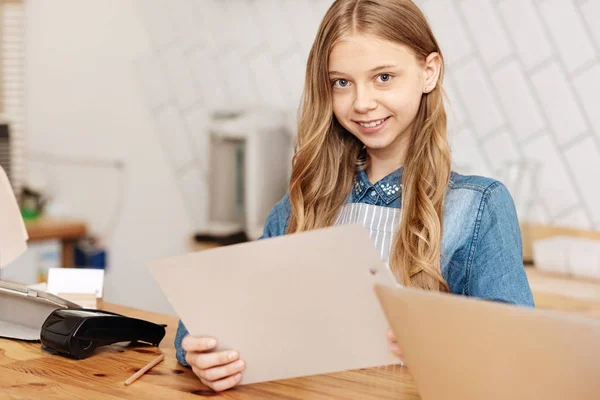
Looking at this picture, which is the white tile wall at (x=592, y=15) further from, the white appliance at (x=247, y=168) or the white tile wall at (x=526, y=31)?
the white appliance at (x=247, y=168)

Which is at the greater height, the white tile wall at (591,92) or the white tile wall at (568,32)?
the white tile wall at (568,32)

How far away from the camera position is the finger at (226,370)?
1.07m

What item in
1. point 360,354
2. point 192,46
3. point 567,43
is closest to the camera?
point 360,354

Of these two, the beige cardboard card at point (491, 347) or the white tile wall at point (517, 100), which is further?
the white tile wall at point (517, 100)

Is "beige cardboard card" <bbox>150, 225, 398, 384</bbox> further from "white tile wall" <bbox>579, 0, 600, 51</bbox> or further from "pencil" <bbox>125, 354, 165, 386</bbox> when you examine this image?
"white tile wall" <bbox>579, 0, 600, 51</bbox>

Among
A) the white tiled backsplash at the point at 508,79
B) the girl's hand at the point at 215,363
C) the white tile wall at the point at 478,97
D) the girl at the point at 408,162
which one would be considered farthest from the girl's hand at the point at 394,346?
the white tile wall at the point at 478,97

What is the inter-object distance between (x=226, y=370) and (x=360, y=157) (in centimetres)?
60

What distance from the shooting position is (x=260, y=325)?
3.36ft

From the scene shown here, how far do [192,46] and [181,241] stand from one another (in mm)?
873

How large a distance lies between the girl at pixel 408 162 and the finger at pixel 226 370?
152 millimetres

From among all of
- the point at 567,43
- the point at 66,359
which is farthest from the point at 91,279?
the point at 567,43

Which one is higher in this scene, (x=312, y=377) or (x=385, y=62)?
(x=385, y=62)

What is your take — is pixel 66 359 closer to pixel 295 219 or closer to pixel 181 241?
pixel 295 219

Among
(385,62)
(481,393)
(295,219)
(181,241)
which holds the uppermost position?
(385,62)
